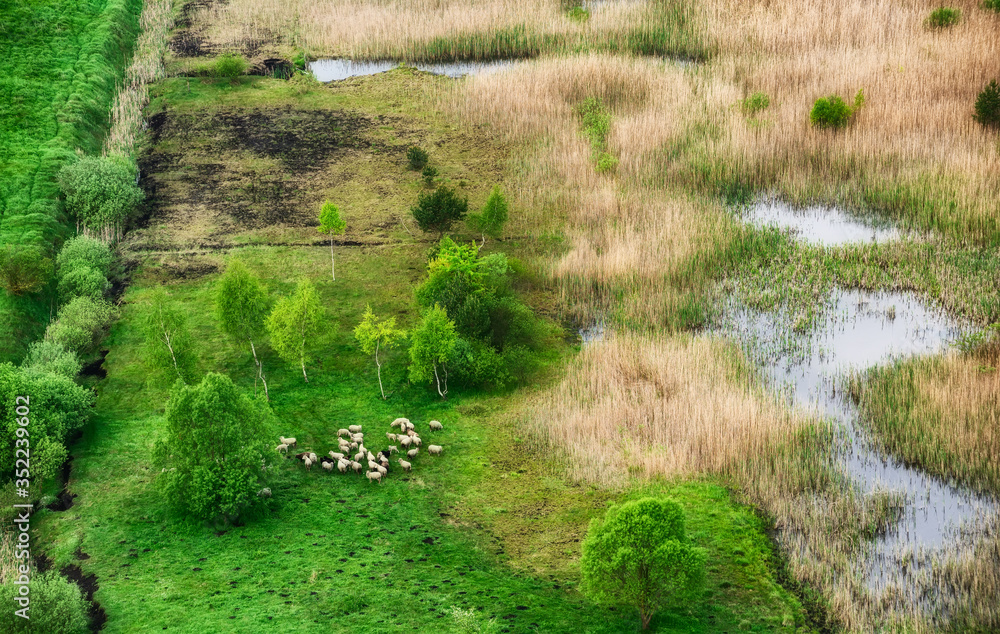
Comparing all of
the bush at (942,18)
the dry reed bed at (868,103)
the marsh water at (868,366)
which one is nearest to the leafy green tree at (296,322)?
the marsh water at (868,366)

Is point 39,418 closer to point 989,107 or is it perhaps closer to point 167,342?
point 167,342

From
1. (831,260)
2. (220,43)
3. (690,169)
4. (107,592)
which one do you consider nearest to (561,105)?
(690,169)

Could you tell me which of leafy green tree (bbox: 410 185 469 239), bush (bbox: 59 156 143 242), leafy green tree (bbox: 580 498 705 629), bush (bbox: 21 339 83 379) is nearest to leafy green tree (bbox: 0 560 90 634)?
bush (bbox: 21 339 83 379)

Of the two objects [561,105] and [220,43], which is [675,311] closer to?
[561,105]

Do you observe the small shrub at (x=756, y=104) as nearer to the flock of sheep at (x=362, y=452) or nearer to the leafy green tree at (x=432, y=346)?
the leafy green tree at (x=432, y=346)

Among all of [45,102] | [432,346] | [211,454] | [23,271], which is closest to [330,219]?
[432,346]
